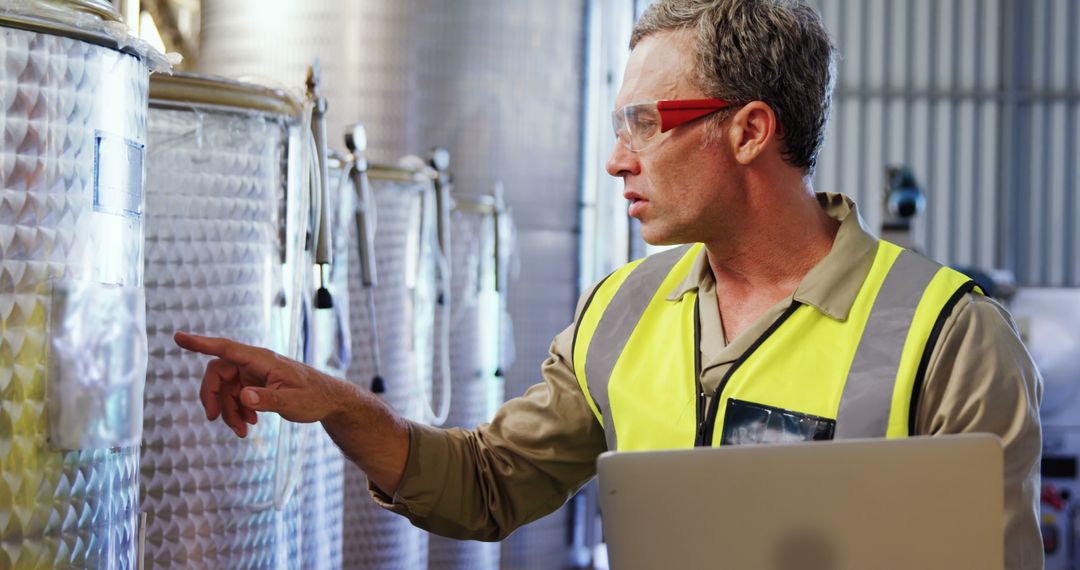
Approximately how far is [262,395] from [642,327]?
557mm

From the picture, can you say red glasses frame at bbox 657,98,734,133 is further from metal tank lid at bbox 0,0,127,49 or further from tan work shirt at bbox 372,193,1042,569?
metal tank lid at bbox 0,0,127,49

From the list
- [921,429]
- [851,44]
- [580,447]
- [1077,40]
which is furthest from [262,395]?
[1077,40]

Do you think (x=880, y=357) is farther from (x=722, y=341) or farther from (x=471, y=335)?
(x=471, y=335)

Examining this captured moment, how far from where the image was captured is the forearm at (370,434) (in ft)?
5.05

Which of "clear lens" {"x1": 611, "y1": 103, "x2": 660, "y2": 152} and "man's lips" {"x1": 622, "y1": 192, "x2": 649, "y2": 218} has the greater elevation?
"clear lens" {"x1": 611, "y1": 103, "x2": 660, "y2": 152}

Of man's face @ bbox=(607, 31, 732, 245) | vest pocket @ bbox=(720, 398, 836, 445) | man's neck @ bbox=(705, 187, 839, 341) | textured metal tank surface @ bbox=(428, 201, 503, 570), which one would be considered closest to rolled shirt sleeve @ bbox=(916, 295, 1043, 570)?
vest pocket @ bbox=(720, 398, 836, 445)

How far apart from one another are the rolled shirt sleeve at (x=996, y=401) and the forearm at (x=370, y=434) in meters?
0.67

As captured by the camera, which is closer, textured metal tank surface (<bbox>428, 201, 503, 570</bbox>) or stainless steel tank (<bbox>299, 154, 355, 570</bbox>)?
stainless steel tank (<bbox>299, 154, 355, 570</bbox>)

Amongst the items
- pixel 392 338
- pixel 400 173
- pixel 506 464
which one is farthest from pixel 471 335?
pixel 506 464

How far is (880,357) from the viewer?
1473mm

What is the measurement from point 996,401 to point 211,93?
112 centimetres

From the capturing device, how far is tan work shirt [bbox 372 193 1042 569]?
1.39 m

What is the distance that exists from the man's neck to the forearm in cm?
48

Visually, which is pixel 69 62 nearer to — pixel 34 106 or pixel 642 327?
pixel 34 106
